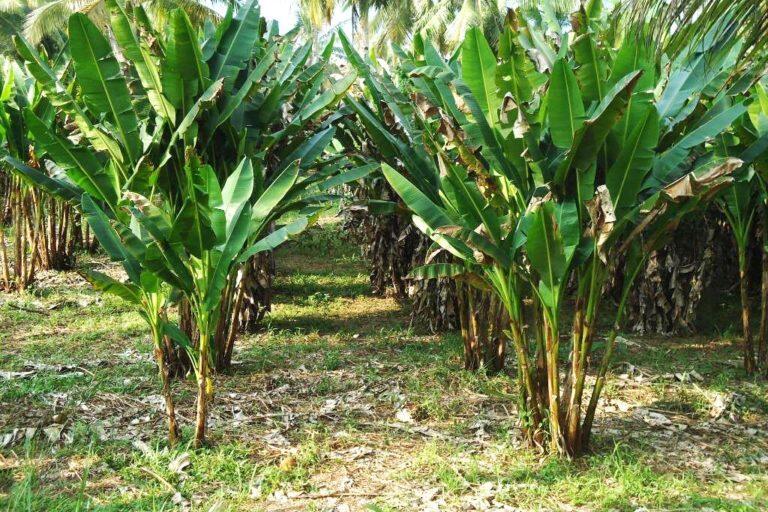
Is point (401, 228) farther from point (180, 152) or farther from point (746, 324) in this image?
point (746, 324)

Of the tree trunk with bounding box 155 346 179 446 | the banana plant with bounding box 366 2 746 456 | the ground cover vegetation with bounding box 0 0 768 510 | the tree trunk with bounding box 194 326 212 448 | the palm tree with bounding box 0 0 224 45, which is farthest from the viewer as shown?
the palm tree with bounding box 0 0 224 45

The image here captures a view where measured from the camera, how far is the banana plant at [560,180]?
342cm

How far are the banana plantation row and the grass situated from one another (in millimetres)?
360

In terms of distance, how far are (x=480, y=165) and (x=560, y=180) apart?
47cm

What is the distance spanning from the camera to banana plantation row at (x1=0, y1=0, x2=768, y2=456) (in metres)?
3.50

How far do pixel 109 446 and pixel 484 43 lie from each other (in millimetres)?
3303

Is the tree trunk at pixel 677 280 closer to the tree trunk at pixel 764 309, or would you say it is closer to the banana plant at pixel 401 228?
the tree trunk at pixel 764 309

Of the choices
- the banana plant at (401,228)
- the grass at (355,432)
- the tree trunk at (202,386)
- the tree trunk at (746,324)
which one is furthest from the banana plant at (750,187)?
the tree trunk at (202,386)

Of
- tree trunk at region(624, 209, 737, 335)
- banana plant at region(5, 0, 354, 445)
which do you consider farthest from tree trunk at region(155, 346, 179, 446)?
tree trunk at region(624, 209, 737, 335)

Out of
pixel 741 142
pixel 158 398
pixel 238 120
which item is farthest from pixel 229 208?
pixel 741 142

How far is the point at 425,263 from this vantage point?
14.9ft

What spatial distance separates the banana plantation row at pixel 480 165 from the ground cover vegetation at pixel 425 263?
0.02 meters

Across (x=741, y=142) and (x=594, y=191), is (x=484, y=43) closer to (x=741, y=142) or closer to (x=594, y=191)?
(x=594, y=191)

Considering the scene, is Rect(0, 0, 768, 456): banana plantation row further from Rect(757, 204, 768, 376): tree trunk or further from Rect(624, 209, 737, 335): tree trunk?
Rect(624, 209, 737, 335): tree trunk
